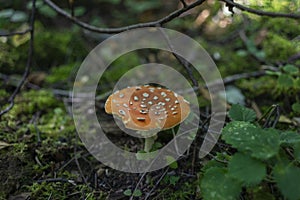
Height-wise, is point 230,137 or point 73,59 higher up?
point 230,137

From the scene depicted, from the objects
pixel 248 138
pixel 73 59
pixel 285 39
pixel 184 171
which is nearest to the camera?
pixel 248 138

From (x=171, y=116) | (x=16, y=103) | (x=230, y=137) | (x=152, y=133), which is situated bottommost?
(x=16, y=103)

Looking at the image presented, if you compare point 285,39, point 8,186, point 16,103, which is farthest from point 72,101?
point 285,39

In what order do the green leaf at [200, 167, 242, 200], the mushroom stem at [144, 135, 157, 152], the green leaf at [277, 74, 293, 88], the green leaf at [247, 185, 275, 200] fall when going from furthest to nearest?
1. the green leaf at [277, 74, 293, 88]
2. the mushroom stem at [144, 135, 157, 152]
3. the green leaf at [247, 185, 275, 200]
4. the green leaf at [200, 167, 242, 200]

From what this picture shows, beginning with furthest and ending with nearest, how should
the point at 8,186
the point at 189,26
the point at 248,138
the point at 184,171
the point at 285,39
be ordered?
the point at 189,26
the point at 285,39
the point at 184,171
the point at 8,186
the point at 248,138

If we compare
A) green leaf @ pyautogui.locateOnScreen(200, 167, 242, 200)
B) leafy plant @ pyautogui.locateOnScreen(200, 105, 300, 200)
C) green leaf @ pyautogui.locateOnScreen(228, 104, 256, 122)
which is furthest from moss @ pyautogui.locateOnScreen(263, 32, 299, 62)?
green leaf @ pyautogui.locateOnScreen(200, 167, 242, 200)

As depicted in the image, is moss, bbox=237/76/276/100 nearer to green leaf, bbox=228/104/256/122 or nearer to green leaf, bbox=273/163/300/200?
green leaf, bbox=228/104/256/122

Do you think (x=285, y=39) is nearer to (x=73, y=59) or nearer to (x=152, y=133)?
(x=152, y=133)
